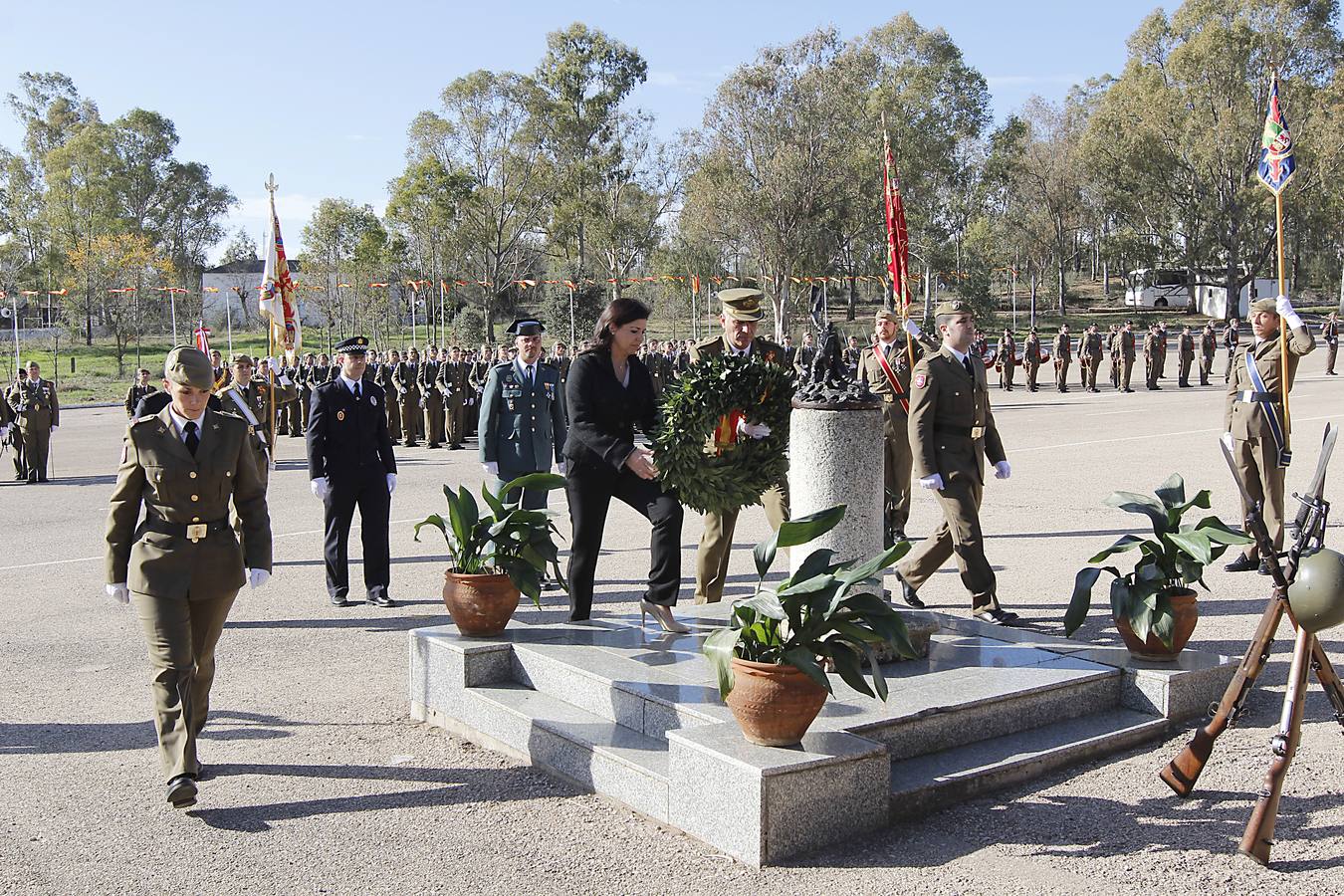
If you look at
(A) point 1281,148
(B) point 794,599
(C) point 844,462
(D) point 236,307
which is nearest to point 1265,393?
(A) point 1281,148

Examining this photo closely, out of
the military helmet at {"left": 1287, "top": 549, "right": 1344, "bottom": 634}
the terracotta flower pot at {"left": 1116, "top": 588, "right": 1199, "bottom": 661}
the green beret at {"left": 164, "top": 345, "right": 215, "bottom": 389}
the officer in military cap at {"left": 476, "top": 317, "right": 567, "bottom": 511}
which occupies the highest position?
the green beret at {"left": 164, "top": 345, "right": 215, "bottom": 389}

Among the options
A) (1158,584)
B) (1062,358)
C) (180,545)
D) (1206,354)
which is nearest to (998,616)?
(1158,584)

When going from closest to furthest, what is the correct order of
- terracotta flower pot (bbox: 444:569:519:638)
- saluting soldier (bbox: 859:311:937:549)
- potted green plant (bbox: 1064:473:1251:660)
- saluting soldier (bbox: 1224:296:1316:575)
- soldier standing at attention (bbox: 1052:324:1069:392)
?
potted green plant (bbox: 1064:473:1251:660) < terracotta flower pot (bbox: 444:569:519:638) < saluting soldier (bbox: 1224:296:1316:575) < saluting soldier (bbox: 859:311:937:549) < soldier standing at attention (bbox: 1052:324:1069:392)

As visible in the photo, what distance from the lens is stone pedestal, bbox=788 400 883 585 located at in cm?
585

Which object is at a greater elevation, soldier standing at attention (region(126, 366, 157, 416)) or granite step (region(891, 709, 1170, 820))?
soldier standing at attention (region(126, 366, 157, 416))

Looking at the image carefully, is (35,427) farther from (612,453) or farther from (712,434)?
(712,434)

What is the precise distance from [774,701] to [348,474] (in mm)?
5206

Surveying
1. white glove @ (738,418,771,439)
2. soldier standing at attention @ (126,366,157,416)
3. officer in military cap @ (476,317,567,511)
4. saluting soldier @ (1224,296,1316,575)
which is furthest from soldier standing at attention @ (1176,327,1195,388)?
white glove @ (738,418,771,439)

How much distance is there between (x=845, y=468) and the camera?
231 inches

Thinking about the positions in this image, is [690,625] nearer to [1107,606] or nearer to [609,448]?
[609,448]

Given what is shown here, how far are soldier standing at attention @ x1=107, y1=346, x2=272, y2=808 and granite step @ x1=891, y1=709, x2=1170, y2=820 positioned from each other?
286 cm

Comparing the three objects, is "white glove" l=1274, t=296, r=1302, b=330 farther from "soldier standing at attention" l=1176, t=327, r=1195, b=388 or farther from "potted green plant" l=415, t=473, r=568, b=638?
"soldier standing at attention" l=1176, t=327, r=1195, b=388

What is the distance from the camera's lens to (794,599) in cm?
446

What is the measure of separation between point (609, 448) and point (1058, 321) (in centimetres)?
6253
